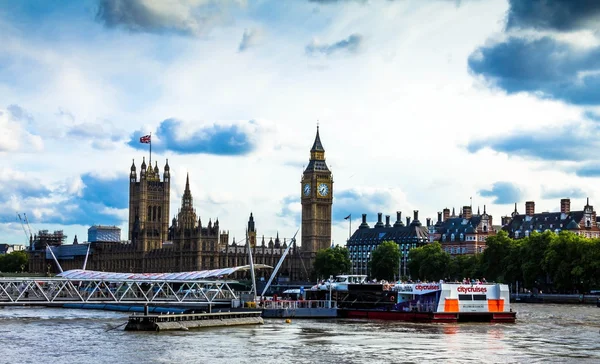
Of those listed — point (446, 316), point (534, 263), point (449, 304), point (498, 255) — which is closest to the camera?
point (446, 316)

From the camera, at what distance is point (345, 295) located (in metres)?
102

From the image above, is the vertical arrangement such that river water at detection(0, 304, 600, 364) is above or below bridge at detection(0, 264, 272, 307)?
below

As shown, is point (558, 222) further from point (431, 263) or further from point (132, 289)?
point (132, 289)

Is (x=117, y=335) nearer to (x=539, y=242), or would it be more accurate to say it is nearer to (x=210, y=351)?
(x=210, y=351)

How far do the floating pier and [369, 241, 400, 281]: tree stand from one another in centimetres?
10236

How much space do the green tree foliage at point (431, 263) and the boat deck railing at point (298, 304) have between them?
76746 millimetres

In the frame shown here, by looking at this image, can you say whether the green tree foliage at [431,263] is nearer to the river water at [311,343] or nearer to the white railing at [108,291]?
the white railing at [108,291]

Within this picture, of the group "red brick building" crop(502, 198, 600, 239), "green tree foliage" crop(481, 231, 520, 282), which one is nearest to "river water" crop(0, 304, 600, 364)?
"green tree foliage" crop(481, 231, 520, 282)

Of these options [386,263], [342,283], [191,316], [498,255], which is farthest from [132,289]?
[386,263]

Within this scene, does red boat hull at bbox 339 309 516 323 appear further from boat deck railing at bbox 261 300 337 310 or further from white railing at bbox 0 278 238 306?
white railing at bbox 0 278 238 306

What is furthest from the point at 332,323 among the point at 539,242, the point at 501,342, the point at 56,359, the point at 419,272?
the point at 419,272

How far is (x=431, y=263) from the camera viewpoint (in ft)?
584

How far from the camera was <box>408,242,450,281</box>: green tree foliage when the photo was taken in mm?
177125

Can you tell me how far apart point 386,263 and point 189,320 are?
11158 cm
